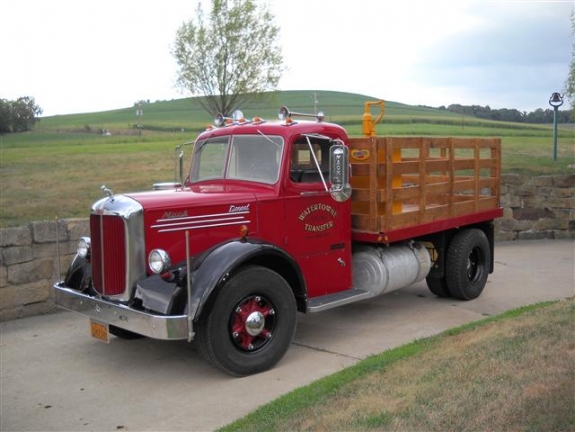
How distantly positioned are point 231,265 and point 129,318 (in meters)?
0.90

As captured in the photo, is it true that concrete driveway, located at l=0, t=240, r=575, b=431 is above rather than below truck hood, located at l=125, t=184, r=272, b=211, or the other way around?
below

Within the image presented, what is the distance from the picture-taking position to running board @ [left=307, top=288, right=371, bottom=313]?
19.8ft

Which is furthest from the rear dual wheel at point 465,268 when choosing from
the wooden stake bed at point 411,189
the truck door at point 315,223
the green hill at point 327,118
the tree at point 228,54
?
the green hill at point 327,118

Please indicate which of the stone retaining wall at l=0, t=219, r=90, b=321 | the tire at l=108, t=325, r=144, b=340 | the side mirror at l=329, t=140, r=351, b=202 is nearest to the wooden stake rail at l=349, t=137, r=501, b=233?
the side mirror at l=329, t=140, r=351, b=202

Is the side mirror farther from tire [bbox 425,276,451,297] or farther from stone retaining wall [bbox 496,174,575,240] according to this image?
stone retaining wall [bbox 496,174,575,240]

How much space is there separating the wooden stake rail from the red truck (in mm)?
16

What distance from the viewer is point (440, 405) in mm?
3900

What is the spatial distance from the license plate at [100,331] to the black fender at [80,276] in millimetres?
525

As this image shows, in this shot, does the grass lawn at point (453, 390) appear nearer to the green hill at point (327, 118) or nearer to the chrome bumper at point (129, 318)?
the chrome bumper at point (129, 318)

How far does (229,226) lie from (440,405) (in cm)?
254

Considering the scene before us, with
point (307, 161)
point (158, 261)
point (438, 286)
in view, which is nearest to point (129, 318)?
point (158, 261)

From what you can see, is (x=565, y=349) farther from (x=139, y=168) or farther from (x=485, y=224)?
(x=139, y=168)

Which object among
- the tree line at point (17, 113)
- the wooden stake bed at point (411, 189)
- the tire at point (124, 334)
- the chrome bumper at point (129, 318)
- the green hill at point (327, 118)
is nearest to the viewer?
the chrome bumper at point (129, 318)

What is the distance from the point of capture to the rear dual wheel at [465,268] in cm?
801
